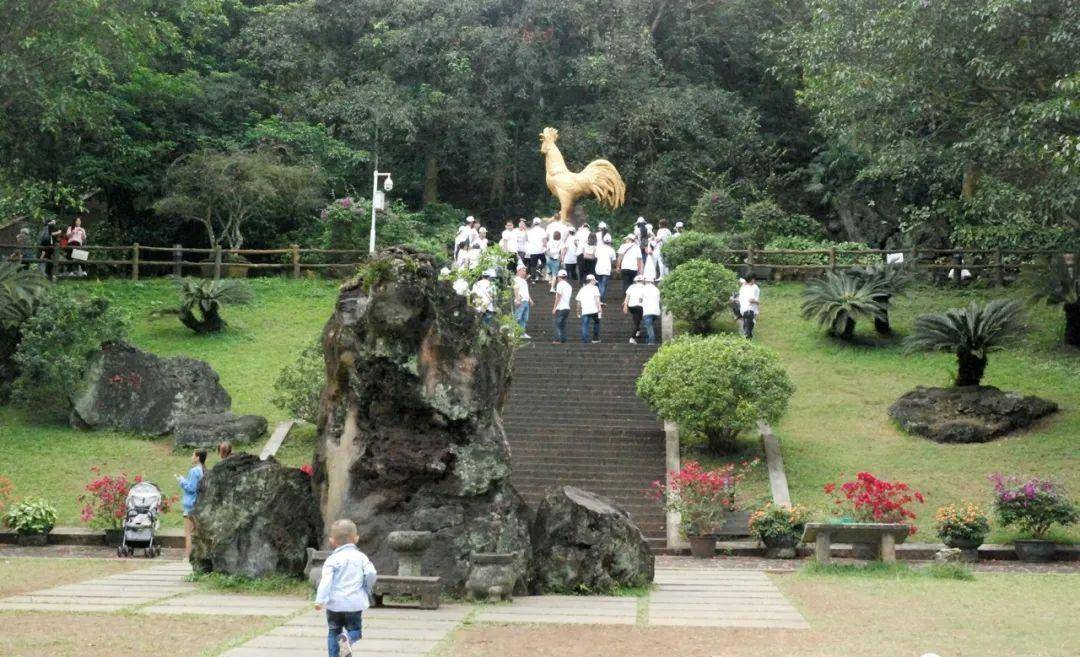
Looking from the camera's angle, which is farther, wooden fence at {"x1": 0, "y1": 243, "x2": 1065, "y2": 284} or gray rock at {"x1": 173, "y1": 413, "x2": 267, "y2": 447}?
wooden fence at {"x1": 0, "y1": 243, "x2": 1065, "y2": 284}

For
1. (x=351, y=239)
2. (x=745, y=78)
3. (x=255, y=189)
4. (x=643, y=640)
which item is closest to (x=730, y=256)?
(x=351, y=239)

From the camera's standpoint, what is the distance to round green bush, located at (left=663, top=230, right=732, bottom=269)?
31.5m

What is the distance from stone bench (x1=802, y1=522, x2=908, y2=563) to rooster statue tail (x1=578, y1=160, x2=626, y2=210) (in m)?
19.0

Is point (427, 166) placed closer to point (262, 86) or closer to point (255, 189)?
point (262, 86)

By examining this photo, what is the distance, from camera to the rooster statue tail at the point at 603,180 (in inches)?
1361

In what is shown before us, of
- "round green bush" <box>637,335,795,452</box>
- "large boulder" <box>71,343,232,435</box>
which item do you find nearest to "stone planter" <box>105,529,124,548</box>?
"large boulder" <box>71,343,232,435</box>

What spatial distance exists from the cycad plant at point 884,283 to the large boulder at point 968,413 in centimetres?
448

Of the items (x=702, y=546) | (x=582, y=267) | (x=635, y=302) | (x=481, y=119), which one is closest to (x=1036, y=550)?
(x=702, y=546)

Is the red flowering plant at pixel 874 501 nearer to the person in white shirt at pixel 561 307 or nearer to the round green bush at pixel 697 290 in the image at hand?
the person in white shirt at pixel 561 307

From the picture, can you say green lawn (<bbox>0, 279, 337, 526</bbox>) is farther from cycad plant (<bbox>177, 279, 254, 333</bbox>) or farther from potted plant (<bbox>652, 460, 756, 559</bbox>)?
potted plant (<bbox>652, 460, 756, 559</bbox>)

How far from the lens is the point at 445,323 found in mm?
13695

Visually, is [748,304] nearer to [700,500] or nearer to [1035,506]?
[700,500]

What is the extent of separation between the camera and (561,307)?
27.6 meters

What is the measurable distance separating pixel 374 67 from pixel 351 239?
852 centimetres
